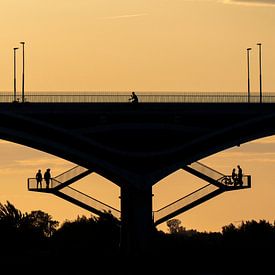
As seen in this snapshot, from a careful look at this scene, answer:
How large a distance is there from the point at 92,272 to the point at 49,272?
3651mm

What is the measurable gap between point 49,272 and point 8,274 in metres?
3.74

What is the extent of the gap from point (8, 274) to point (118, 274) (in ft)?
31.0

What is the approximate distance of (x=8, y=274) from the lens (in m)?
198

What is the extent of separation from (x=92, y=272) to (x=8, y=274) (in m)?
7.30

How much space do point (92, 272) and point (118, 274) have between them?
86.9 inches

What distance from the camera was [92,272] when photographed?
199750 millimetres

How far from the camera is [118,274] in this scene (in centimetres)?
19988

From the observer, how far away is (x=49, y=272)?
199m
